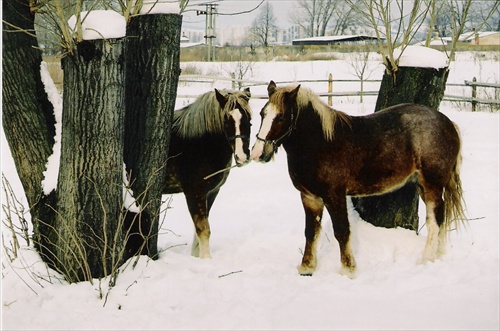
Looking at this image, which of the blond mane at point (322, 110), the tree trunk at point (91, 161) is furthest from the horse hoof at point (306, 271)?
the tree trunk at point (91, 161)

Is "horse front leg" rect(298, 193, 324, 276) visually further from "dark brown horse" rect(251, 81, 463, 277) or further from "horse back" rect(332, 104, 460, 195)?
"horse back" rect(332, 104, 460, 195)

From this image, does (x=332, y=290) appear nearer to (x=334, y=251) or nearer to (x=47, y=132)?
(x=334, y=251)

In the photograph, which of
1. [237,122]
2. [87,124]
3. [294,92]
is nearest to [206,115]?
[237,122]

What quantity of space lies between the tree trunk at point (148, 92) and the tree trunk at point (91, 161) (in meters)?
0.36

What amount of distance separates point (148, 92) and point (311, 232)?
1.84 m

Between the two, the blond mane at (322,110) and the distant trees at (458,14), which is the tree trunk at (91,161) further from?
the distant trees at (458,14)

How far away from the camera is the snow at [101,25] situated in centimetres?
374

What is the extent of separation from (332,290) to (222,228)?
8.42 feet

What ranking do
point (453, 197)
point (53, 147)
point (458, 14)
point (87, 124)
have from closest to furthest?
point (87, 124), point (53, 147), point (453, 197), point (458, 14)

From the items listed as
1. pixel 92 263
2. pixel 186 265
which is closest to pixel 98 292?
pixel 92 263

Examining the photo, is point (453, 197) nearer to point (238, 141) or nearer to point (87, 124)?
point (238, 141)

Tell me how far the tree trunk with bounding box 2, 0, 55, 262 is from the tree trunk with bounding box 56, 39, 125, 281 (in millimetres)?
243

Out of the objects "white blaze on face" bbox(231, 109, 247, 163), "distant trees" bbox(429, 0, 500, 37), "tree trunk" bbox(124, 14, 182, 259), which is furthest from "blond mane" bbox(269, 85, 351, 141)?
"distant trees" bbox(429, 0, 500, 37)

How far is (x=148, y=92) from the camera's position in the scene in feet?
14.5
